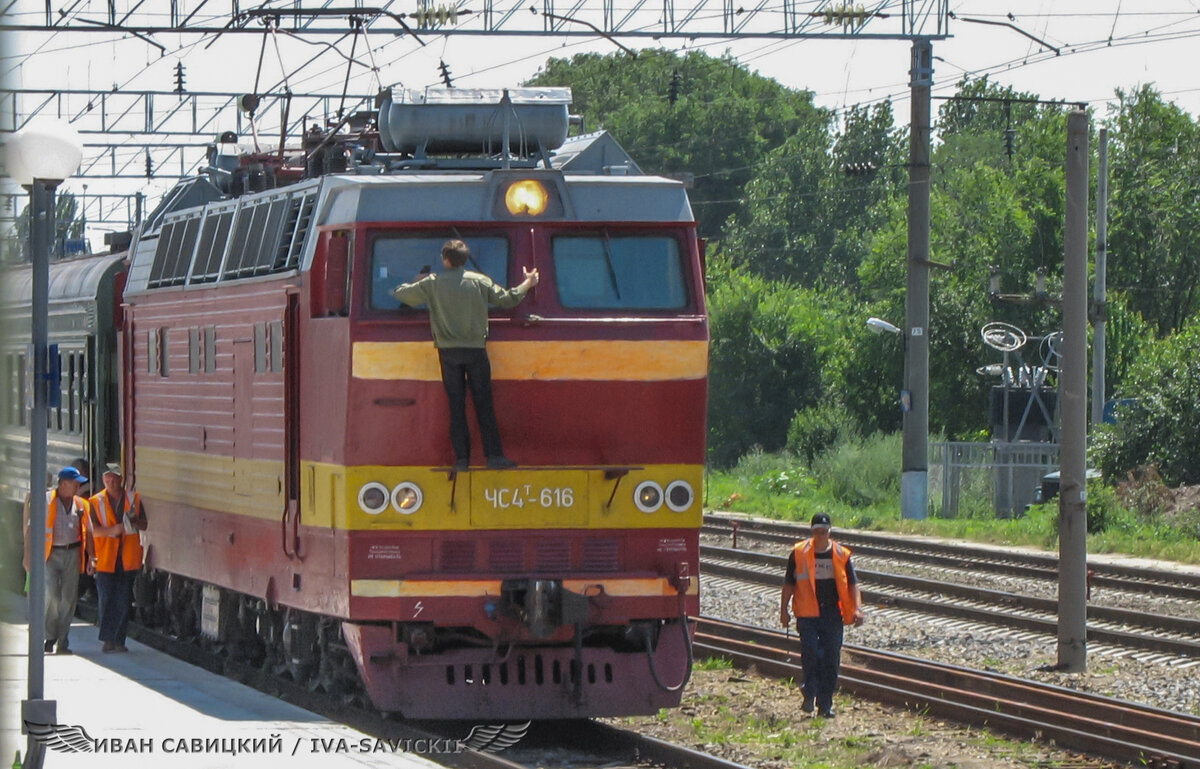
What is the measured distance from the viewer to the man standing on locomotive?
1023 cm

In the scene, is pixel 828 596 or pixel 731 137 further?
pixel 731 137

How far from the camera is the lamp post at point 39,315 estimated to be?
9367mm

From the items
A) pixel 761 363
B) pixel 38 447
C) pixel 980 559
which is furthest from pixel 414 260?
pixel 761 363

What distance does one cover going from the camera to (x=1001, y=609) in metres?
18.9

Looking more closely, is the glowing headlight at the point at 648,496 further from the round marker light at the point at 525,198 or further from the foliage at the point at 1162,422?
the foliage at the point at 1162,422

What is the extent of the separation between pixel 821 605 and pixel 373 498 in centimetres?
352

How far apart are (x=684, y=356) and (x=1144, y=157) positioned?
45112mm

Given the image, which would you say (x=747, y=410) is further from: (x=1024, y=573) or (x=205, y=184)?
(x=205, y=184)

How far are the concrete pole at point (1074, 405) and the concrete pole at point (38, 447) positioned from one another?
8.01m

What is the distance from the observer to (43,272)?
31.6 ft

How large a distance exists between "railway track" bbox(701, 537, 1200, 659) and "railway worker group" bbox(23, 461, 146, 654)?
7.98 metres

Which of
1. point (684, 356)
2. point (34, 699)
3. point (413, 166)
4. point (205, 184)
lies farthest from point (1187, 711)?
point (205, 184)

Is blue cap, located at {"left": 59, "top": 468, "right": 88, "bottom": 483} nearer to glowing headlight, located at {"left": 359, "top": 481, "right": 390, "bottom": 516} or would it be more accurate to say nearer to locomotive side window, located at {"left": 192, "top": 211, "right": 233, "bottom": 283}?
locomotive side window, located at {"left": 192, "top": 211, "right": 233, "bottom": 283}

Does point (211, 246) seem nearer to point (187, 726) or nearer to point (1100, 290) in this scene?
point (187, 726)
